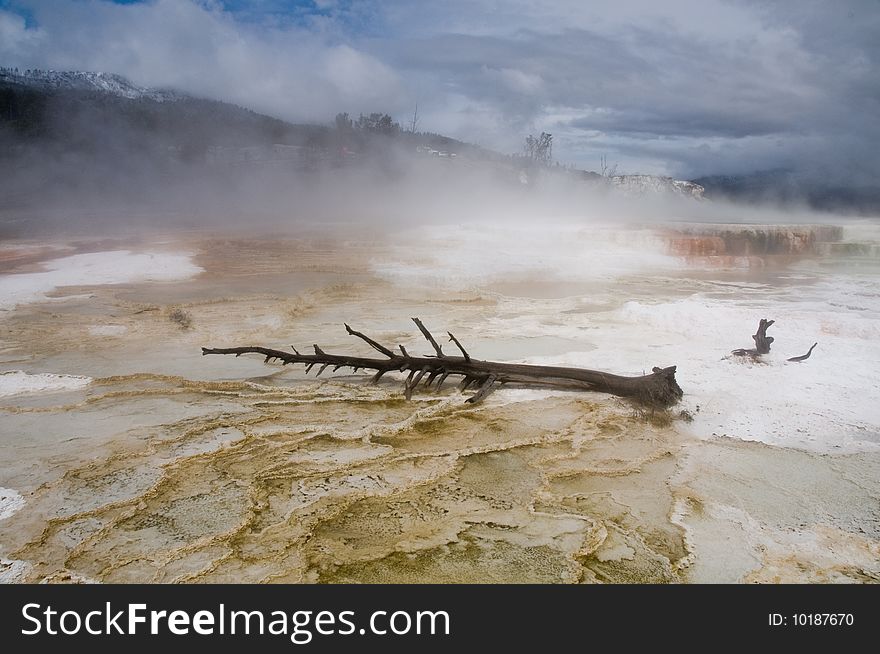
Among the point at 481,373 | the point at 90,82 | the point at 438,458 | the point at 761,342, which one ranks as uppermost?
the point at 90,82

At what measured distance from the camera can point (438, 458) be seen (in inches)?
120

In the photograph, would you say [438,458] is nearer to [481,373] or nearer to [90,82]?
[481,373]

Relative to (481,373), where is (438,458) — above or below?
below

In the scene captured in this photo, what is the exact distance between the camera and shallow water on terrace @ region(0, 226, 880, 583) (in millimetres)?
2227

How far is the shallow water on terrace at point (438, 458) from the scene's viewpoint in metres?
2.23

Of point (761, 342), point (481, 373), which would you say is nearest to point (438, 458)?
point (481, 373)

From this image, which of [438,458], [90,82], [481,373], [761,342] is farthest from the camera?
[90,82]

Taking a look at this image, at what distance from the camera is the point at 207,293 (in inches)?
282

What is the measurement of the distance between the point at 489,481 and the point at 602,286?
5.43 metres

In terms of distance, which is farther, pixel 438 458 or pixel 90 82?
pixel 90 82

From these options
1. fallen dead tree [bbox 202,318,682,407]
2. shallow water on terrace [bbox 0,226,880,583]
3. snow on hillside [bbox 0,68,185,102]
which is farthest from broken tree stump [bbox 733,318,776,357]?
snow on hillside [bbox 0,68,185,102]

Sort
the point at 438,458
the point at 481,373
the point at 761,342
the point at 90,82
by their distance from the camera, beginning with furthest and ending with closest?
the point at 90,82
the point at 761,342
the point at 481,373
the point at 438,458

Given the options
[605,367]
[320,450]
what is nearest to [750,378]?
[605,367]

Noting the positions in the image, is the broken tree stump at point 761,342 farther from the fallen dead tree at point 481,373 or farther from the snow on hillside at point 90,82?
the snow on hillside at point 90,82
